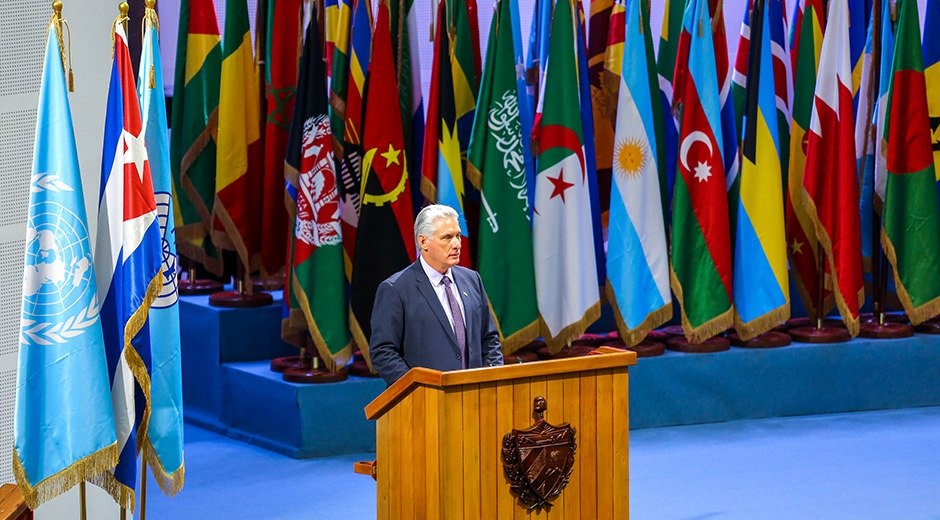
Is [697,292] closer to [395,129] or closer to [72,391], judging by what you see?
[395,129]

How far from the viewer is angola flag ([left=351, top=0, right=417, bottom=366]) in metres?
7.02

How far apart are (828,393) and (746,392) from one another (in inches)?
20.3

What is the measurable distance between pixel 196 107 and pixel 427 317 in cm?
306

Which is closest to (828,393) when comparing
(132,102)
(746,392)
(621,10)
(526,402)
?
(746,392)

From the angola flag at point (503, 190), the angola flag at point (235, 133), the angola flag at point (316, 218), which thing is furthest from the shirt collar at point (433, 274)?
the angola flag at point (235, 133)

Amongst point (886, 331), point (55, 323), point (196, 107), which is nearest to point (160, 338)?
point (55, 323)

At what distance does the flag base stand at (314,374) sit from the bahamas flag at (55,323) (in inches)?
106

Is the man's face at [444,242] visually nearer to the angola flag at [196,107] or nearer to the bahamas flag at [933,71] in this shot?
the angola flag at [196,107]

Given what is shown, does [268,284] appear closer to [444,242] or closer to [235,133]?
[235,133]

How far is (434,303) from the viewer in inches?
193

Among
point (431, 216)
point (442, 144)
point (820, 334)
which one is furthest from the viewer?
point (820, 334)

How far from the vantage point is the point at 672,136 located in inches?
316

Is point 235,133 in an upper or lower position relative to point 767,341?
upper

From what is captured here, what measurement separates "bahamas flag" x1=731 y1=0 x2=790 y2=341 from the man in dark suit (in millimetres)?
3214
